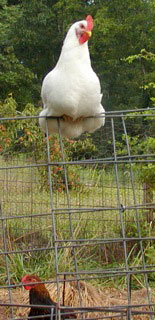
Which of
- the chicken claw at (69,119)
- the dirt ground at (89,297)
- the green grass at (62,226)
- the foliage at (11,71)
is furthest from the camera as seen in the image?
the foliage at (11,71)

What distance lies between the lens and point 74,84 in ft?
7.13

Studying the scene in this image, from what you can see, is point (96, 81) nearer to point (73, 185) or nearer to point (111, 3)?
point (73, 185)

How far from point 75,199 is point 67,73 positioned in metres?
2.70

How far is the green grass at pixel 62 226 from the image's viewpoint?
4188 millimetres

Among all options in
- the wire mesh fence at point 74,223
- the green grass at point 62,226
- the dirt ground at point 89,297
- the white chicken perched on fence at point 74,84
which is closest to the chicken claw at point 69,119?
the white chicken perched on fence at point 74,84

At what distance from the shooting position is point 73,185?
4.64 m

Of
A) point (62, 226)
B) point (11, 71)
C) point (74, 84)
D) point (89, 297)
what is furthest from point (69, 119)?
point (11, 71)

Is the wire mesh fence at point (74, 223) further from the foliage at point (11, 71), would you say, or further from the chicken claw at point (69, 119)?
the foliage at point (11, 71)

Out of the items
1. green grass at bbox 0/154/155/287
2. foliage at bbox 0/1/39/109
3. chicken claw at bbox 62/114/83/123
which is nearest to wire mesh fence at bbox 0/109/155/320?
green grass at bbox 0/154/155/287

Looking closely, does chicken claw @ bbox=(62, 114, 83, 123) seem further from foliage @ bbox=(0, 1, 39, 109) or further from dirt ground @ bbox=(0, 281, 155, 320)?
foliage @ bbox=(0, 1, 39, 109)

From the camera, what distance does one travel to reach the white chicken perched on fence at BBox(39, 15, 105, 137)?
2.18 m

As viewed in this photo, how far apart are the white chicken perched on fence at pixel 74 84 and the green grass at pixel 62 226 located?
196 cm

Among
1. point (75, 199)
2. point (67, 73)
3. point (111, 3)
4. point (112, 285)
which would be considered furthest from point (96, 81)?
point (111, 3)

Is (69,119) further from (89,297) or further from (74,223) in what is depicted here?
(74,223)
